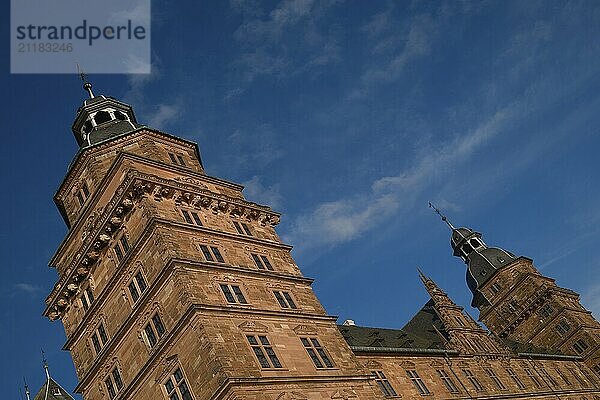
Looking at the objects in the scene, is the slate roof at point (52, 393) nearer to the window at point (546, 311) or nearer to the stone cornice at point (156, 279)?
the stone cornice at point (156, 279)

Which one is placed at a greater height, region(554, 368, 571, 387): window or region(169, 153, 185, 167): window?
region(169, 153, 185, 167): window

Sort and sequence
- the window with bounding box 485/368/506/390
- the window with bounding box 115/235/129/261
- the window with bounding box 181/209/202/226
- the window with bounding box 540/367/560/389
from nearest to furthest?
the window with bounding box 115/235/129/261
the window with bounding box 181/209/202/226
the window with bounding box 485/368/506/390
the window with bounding box 540/367/560/389

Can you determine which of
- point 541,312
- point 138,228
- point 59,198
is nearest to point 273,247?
point 138,228

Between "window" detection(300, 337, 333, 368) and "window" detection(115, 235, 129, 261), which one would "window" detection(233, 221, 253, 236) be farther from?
"window" detection(300, 337, 333, 368)

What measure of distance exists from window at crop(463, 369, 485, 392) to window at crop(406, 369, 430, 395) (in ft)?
21.2

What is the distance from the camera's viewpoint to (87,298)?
34.1 m

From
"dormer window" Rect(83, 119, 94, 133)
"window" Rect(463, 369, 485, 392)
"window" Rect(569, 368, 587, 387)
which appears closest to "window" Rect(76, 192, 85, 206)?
"dormer window" Rect(83, 119, 94, 133)

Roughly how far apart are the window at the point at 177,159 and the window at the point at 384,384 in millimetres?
18204

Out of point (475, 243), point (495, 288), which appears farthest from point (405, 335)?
point (475, 243)

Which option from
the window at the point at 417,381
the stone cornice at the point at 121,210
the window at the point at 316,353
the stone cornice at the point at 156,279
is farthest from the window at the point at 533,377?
the stone cornice at the point at 121,210

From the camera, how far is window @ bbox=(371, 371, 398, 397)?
1539 inches

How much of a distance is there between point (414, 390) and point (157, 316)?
20063mm

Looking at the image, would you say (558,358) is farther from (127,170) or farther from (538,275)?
(127,170)

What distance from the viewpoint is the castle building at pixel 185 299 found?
27.5 metres
